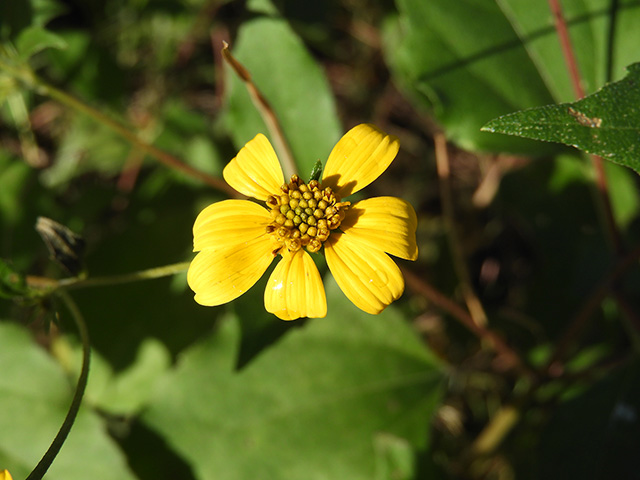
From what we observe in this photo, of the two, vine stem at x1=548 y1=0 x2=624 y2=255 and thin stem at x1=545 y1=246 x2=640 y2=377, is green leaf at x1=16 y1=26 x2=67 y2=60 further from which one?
thin stem at x1=545 y1=246 x2=640 y2=377

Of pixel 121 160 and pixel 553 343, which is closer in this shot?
pixel 553 343

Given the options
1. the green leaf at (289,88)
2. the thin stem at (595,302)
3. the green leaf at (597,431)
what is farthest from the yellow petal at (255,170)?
the green leaf at (597,431)

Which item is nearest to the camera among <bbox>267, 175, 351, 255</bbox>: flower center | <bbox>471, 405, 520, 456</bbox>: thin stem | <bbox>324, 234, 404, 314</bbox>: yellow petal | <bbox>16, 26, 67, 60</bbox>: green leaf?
<bbox>324, 234, 404, 314</bbox>: yellow petal

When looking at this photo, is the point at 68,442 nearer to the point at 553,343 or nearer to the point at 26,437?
the point at 26,437

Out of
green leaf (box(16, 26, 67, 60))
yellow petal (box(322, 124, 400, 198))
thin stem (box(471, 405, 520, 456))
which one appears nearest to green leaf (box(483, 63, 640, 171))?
yellow petal (box(322, 124, 400, 198))

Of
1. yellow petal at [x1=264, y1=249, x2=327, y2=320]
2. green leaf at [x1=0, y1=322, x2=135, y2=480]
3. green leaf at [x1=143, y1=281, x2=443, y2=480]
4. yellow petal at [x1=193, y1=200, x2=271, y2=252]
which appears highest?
yellow petal at [x1=193, y1=200, x2=271, y2=252]

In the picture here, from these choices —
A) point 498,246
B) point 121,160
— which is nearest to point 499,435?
point 498,246
